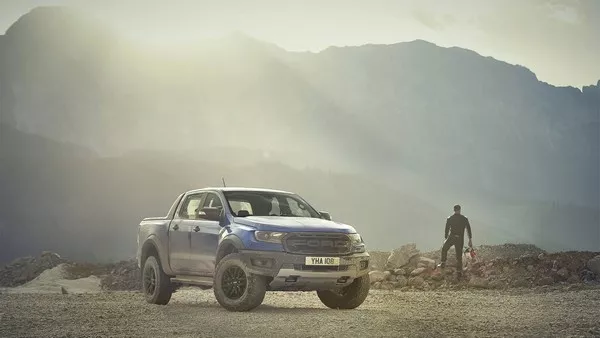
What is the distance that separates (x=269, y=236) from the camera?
1282cm

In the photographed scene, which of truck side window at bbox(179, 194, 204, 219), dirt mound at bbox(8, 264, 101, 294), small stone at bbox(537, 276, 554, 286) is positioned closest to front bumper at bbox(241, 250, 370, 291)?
truck side window at bbox(179, 194, 204, 219)

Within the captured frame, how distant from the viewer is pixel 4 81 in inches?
7554

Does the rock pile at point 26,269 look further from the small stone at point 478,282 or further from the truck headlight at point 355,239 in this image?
the truck headlight at point 355,239

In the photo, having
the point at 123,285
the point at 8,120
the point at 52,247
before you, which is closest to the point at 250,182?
the point at 52,247

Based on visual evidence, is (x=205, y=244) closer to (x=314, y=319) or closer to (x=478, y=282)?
(x=314, y=319)

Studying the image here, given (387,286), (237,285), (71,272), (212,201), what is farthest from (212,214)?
(71,272)

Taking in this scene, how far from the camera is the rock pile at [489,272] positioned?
74.1ft

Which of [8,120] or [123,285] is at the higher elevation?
[8,120]

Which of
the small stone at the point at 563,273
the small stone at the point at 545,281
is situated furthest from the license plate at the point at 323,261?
the small stone at the point at 563,273

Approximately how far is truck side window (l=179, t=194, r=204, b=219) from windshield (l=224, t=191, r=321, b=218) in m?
0.88

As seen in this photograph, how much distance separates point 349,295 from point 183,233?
10.3 feet

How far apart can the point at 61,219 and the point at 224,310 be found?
136 metres

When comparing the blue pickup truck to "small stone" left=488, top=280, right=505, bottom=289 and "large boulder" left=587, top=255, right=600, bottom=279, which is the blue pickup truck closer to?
"small stone" left=488, top=280, right=505, bottom=289

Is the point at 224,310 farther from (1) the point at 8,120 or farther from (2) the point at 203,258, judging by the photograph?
(1) the point at 8,120
